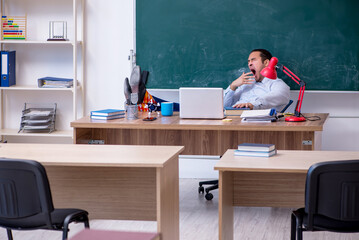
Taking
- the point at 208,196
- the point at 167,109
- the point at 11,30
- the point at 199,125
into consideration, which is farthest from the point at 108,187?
the point at 11,30

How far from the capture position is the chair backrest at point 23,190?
247 cm

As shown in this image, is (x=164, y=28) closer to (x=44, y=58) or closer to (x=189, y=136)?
(x=44, y=58)

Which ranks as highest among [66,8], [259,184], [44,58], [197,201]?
[66,8]

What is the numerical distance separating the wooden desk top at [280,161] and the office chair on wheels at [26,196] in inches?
31.0

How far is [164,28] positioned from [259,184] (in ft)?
9.21

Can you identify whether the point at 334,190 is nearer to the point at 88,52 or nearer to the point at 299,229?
the point at 299,229

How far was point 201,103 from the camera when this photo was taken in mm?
4336

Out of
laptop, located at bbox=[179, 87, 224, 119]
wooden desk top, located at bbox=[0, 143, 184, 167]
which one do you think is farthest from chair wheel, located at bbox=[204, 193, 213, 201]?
wooden desk top, located at bbox=[0, 143, 184, 167]

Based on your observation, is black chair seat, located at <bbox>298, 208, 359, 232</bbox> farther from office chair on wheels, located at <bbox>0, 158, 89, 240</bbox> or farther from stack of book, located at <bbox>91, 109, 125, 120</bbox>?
stack of book, located at <bbox>91, 109, 125, 120</bbox>

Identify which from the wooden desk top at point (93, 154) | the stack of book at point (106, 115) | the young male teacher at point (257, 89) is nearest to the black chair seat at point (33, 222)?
the wooden desk top at point (93, 154)

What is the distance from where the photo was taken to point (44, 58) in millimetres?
6102

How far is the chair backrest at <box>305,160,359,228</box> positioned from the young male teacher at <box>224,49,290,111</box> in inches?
92.8

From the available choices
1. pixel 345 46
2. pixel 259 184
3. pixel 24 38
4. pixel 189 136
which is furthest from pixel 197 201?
pixel 24 38

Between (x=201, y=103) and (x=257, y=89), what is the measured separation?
1.06 m
